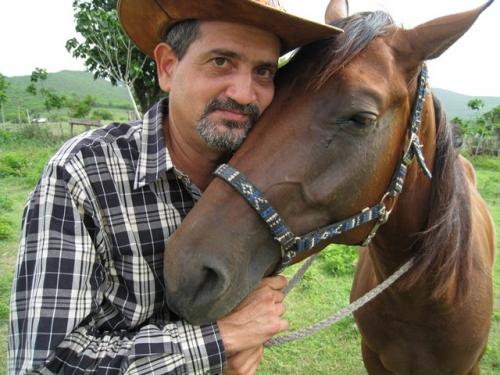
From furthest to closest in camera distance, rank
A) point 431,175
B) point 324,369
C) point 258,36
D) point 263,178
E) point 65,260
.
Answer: point 324,369 < point 431,175 < point 258,36 < point 263,178 < point 65,260

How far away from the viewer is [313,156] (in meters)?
1.57

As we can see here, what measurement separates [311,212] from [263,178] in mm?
264

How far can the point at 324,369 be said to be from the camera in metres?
4.26

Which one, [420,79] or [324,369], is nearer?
[420,79]

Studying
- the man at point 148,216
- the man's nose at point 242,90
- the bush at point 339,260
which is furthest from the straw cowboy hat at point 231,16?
the bush at point 339,260

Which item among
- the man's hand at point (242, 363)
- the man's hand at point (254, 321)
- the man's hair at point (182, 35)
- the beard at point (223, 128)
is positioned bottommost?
the man's hand at point (242, 363)

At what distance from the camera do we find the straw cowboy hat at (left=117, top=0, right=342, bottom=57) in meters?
1.56

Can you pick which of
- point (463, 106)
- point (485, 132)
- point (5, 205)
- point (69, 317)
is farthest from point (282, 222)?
point (463, 106)

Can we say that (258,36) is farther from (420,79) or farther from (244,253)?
(244,253)

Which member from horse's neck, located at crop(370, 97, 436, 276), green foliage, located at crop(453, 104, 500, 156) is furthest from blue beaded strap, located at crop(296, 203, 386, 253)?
green foliage, located at crop(453, 104, 500, 156)

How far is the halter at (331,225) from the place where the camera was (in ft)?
4.97

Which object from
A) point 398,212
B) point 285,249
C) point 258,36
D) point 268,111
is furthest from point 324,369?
point 258,36

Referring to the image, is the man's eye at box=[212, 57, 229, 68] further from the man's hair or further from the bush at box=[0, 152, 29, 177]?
the bush at box=[0, 152, 29, 177]

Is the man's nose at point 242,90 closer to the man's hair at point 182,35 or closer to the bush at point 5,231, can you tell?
the man's hair at point 182,35
